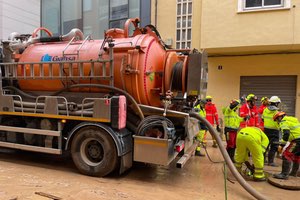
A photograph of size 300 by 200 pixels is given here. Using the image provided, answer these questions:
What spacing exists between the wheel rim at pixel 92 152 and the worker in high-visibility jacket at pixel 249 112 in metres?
3.88

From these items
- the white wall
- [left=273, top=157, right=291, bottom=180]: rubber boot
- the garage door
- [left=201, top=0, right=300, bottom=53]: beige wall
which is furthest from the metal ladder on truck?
the white wall

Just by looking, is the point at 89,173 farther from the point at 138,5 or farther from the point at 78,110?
the point at 138,5

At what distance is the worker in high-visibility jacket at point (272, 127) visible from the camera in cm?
633

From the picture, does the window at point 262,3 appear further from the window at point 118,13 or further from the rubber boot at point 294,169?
the rubber boot at point 294,169

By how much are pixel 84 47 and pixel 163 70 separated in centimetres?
170

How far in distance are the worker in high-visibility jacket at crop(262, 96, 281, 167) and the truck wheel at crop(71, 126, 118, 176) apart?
3.86 metres

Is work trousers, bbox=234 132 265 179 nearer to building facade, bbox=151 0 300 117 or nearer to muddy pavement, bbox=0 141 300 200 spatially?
muddy pavement, bbox=0 141 300 200

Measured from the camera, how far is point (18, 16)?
1373cm

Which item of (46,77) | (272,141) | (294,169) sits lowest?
(294,169)

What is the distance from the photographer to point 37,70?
5684 mm

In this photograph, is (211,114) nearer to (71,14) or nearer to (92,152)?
(92,152)

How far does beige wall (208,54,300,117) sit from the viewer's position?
9016mm

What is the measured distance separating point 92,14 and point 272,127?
9.25 metres

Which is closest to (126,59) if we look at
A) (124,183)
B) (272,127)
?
(124,183)
